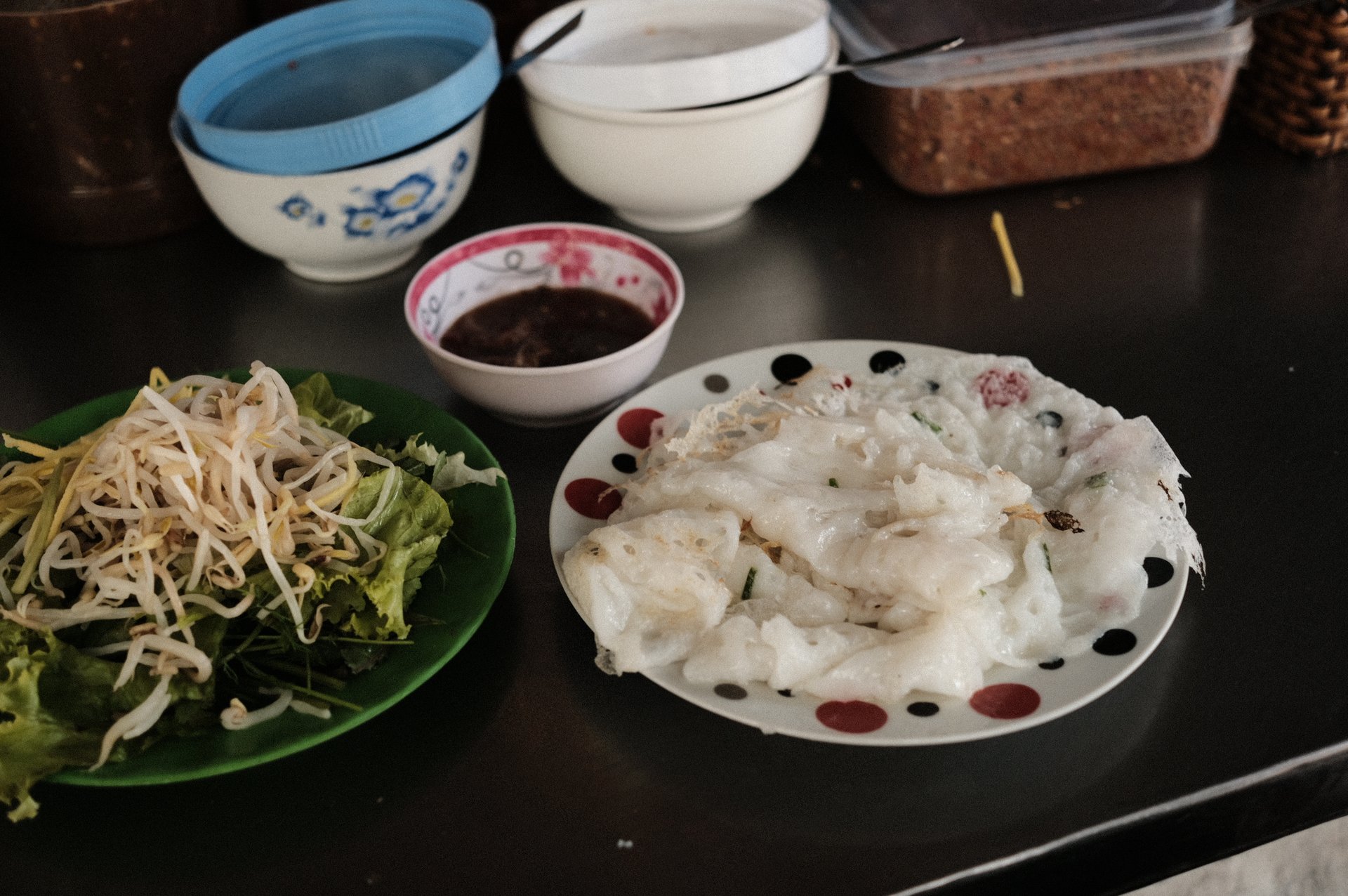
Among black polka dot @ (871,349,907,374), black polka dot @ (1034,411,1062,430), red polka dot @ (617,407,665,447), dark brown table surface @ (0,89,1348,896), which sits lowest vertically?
dark brown table surface @ (0,89,1348,896)

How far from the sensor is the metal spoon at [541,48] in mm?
1656

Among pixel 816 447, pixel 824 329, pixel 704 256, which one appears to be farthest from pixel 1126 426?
pixel 704 256

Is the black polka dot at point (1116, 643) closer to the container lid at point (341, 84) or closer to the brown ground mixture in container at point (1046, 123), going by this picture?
the brown ground mixture in container at point (1046, 123)

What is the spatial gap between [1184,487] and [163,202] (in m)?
Answer: 1.53

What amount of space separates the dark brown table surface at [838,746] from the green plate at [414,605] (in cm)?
8

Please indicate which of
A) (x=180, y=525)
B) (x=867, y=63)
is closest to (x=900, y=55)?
(x=867, y=63)

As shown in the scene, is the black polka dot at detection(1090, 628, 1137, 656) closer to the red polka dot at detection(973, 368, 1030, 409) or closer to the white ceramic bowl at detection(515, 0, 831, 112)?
the red polka dot at detection(973, 368, 1030, 409)

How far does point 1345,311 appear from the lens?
160cm

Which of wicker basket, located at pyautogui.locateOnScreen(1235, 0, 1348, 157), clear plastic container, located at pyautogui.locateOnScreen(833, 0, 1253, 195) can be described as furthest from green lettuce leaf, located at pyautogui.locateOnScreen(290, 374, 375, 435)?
wicker basket, located at pyautogui.locateOnScreen(1235, 0, 1348, 157)

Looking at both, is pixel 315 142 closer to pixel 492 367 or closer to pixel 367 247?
pixel 367 247

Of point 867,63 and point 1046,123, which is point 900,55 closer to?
point 867,63

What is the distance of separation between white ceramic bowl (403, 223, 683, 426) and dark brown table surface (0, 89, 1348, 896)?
0.08m

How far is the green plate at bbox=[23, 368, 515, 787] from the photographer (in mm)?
958

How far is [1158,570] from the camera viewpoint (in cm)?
108
